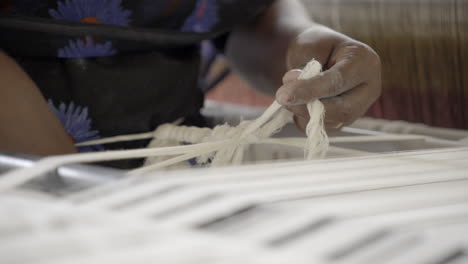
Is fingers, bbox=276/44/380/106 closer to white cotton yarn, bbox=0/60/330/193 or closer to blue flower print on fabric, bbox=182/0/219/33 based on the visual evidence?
white cotton yarn, bbox=0/60/330/193

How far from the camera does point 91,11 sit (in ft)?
1.86

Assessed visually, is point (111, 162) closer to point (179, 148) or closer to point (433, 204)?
point (179, 148)

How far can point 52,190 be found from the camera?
0.27m

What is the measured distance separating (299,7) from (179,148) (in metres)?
0.42

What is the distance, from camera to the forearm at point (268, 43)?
0.66 metres

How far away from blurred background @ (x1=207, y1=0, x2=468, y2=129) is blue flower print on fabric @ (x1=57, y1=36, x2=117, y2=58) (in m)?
0.44

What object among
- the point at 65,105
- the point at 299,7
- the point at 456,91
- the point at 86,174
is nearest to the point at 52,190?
the point at 86,174

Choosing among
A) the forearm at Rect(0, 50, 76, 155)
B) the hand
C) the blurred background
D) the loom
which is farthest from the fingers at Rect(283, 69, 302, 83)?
the blurred background

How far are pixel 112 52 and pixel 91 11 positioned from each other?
0.19 ft

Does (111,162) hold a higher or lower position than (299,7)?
lower

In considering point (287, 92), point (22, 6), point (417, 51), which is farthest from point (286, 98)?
point (417, 51)

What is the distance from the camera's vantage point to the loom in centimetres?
19

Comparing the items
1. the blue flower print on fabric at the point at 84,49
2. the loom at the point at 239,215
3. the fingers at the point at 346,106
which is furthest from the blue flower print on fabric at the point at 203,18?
the loom at the point at 239,215

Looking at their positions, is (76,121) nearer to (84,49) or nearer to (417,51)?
(84,49)
